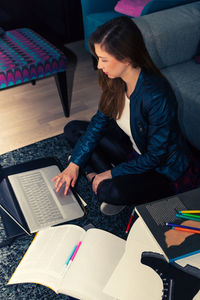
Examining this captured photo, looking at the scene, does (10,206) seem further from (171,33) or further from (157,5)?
(157,5)

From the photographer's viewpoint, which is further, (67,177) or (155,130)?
(67,177)

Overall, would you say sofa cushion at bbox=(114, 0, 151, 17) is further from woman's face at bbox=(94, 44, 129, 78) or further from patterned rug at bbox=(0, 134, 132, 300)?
woman's face at bbox=(94, 44, 129, 78)

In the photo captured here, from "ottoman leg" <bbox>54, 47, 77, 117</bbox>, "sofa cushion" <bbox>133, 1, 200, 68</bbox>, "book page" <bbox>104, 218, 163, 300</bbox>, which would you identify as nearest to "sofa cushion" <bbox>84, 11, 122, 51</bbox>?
"ottoman leg" <bbox>54, 47, 77, 117</bbox>

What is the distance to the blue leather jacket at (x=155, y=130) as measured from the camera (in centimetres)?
118

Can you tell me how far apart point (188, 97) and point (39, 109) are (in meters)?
1.20

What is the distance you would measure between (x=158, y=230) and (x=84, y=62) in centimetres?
252

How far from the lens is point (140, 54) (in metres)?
1.11

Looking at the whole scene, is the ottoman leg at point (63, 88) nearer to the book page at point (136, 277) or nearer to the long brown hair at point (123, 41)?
the long brown hair at point (123, 41)

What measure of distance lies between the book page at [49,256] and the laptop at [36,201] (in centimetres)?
6

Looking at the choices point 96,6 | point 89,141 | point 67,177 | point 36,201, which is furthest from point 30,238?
point 96,6

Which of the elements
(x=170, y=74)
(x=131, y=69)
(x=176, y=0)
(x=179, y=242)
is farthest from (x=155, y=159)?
(x=176, y=0)

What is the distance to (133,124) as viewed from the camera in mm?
1280

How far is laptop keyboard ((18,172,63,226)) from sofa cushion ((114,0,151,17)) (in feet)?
5.65

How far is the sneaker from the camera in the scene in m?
1.54
